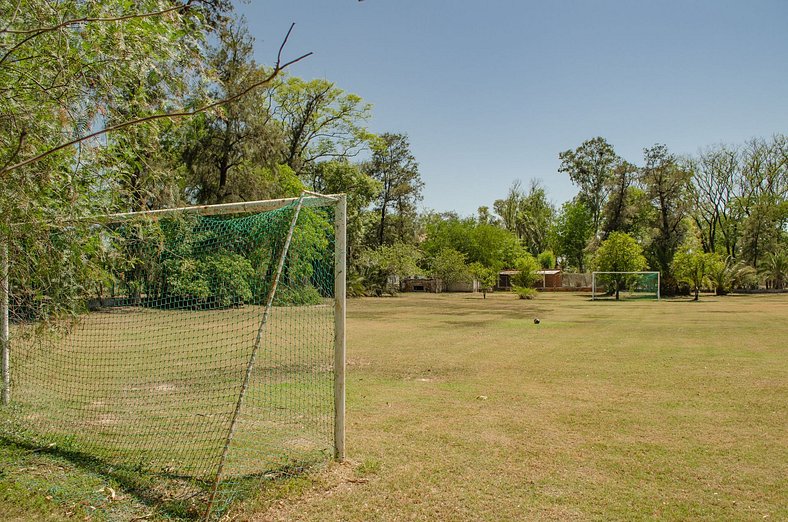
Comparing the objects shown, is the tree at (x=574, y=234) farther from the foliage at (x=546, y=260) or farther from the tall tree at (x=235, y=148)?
the tall tree at (x=235, y=148)

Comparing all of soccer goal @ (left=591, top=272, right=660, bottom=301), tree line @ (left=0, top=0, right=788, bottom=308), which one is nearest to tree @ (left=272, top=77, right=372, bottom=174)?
tree line @ (left=0, top=0, right=788, bottom=308)

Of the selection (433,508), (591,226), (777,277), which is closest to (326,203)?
(433,508)

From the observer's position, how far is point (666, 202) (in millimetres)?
51031

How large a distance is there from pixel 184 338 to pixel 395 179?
159 feet

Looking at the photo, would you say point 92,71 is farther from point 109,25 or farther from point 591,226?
point 591,226

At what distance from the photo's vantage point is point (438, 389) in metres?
8.45

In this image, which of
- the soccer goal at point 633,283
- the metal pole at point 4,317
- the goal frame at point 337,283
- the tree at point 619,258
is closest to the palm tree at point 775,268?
the soccer goal at point 633,283

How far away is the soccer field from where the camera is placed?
4172 millimetres

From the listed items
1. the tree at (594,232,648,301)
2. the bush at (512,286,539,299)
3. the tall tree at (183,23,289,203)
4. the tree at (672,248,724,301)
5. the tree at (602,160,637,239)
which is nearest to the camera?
the tall tree at (183,23,289,203)

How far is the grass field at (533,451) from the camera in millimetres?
4113

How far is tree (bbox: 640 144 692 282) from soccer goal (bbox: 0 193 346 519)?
49.0m

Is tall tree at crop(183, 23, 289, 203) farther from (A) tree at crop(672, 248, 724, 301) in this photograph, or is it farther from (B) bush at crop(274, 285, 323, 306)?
(A) tree at crop(672, 248, 724, 301)

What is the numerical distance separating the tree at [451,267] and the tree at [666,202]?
1800cm

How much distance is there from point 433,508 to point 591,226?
67.8 m
